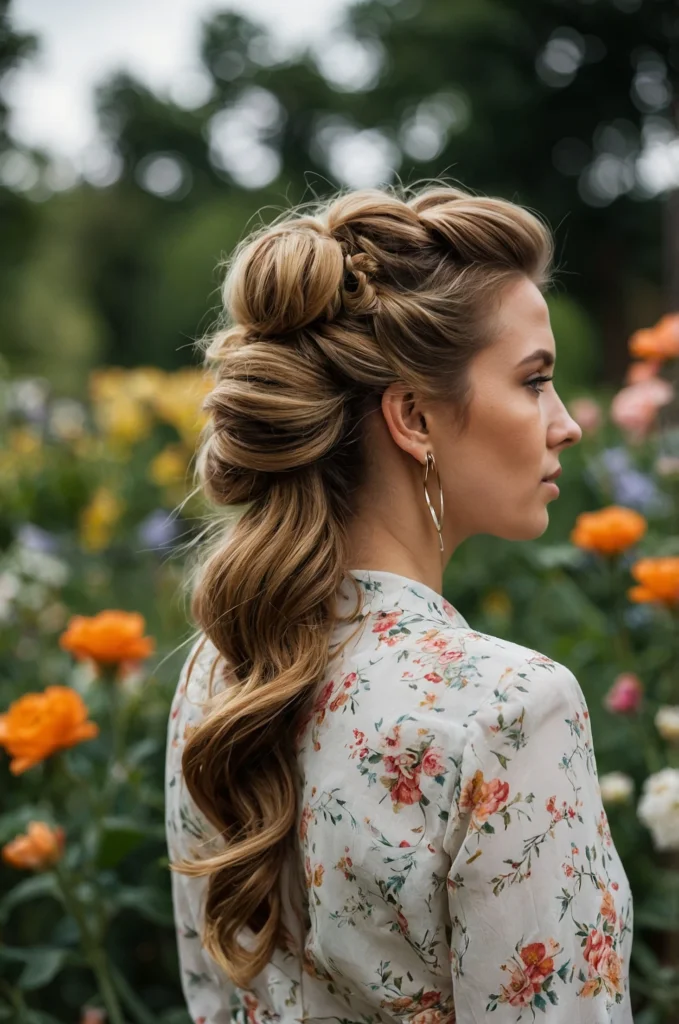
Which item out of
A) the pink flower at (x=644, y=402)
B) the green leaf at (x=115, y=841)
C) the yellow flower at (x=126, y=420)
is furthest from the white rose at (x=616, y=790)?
the yellow flower at (x=126, y=420)

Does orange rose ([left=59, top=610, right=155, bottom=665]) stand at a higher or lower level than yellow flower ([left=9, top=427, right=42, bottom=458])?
lower

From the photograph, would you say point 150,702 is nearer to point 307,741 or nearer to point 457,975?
point 307,741

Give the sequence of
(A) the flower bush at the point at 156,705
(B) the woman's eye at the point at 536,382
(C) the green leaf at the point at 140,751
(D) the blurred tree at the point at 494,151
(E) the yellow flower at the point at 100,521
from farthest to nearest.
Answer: (D) the blurred tree at the point at 494,151, (E) the yellow flower at the point at 100,521, (C) the green leaf at the point at 140,751, (A) the flower bush at the point at 156,705, (B) the woman's eye at the point at 536,382

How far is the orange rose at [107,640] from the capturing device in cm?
174

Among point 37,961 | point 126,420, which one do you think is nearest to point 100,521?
point 126,420

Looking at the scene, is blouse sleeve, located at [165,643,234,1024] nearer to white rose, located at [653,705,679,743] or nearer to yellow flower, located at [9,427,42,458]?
white rose, located at [653,705,679,743]

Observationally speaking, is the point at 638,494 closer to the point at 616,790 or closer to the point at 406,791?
the point at 616,790

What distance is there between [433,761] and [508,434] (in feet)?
1.27

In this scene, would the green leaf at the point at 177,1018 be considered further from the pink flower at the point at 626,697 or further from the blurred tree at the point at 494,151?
the blurred tree at the point at 494,151

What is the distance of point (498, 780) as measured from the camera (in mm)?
920

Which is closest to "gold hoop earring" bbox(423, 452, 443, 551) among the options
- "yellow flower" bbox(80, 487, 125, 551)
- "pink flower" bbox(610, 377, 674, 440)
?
"pink flower" bbox(610, 377, 674, 440)

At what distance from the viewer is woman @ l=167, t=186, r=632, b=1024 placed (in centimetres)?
93

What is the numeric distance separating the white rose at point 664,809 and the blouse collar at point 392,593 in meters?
0.61

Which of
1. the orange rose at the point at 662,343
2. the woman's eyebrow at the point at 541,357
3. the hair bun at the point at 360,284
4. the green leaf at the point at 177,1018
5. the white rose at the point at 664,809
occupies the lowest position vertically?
the green leaf at the point at 177,1018
